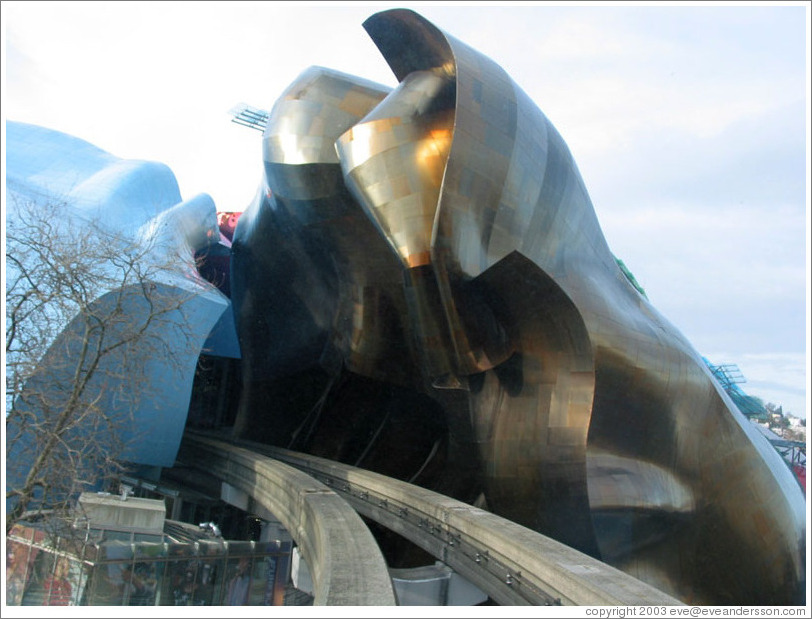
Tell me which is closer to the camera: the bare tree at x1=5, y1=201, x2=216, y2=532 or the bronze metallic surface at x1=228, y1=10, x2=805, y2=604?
the bare tree at x1=5, y1=201, x2=216, y2=532

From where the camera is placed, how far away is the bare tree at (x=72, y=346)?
830cm

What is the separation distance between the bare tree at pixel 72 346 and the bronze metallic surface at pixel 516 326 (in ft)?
14.4

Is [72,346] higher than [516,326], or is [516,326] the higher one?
[516,326]

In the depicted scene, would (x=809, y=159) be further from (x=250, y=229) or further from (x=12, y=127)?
(x=12, y=127)

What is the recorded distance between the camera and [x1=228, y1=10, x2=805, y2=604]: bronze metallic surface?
13.1 m

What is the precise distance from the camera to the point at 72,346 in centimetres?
1412

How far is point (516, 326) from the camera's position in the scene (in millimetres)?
14188

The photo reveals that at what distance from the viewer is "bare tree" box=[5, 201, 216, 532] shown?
8.30m

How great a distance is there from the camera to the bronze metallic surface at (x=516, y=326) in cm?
1305

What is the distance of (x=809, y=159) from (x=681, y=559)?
35.6 feet

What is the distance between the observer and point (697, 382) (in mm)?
15266

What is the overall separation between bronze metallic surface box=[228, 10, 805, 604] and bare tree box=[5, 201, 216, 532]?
439 cm

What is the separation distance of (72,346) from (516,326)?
969 centimetres

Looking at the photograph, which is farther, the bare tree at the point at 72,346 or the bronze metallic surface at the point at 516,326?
the bronze metallic surface at the point at 516,326
